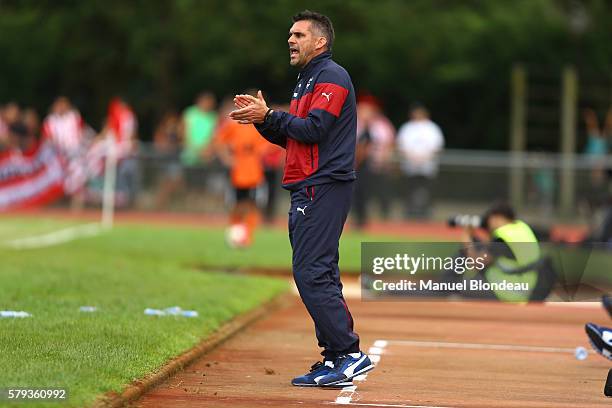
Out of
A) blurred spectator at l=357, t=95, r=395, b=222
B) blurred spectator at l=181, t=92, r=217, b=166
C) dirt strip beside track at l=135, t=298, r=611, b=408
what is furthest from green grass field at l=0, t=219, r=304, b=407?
blurred spectator at l=181, t=92, r=217, b=166

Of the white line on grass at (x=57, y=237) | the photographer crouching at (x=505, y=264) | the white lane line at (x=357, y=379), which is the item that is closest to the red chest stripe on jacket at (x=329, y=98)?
the white lane line at (x=357, y=379)

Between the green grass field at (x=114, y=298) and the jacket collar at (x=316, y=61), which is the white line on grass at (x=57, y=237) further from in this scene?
the jacket collar at (x=316, y=61)

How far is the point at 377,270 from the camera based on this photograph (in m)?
12.2

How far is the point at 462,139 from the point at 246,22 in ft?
21.9

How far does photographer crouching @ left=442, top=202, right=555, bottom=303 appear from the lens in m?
12.7

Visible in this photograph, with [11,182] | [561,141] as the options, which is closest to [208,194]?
[11,182]

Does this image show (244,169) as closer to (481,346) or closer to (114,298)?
(114,298)

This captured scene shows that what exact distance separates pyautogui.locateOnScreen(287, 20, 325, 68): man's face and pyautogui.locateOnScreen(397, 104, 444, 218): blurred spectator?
59.4 feet

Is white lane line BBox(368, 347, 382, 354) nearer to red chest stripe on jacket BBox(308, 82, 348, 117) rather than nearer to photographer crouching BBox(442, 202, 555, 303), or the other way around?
photographer crouching BBox(442, 202, 555, 303)

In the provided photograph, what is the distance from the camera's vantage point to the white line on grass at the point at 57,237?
21.2 metres

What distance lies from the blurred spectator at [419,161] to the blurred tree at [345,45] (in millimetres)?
8536

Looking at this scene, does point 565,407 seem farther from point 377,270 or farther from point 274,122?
point 377,270

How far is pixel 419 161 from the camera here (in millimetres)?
27578

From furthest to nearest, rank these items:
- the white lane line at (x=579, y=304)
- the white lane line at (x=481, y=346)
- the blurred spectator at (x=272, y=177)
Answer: the blurred spectator at (x=272, y=177)
the white lane line at (x=579, y=304)
the white lane line at (x=481, y=346)
